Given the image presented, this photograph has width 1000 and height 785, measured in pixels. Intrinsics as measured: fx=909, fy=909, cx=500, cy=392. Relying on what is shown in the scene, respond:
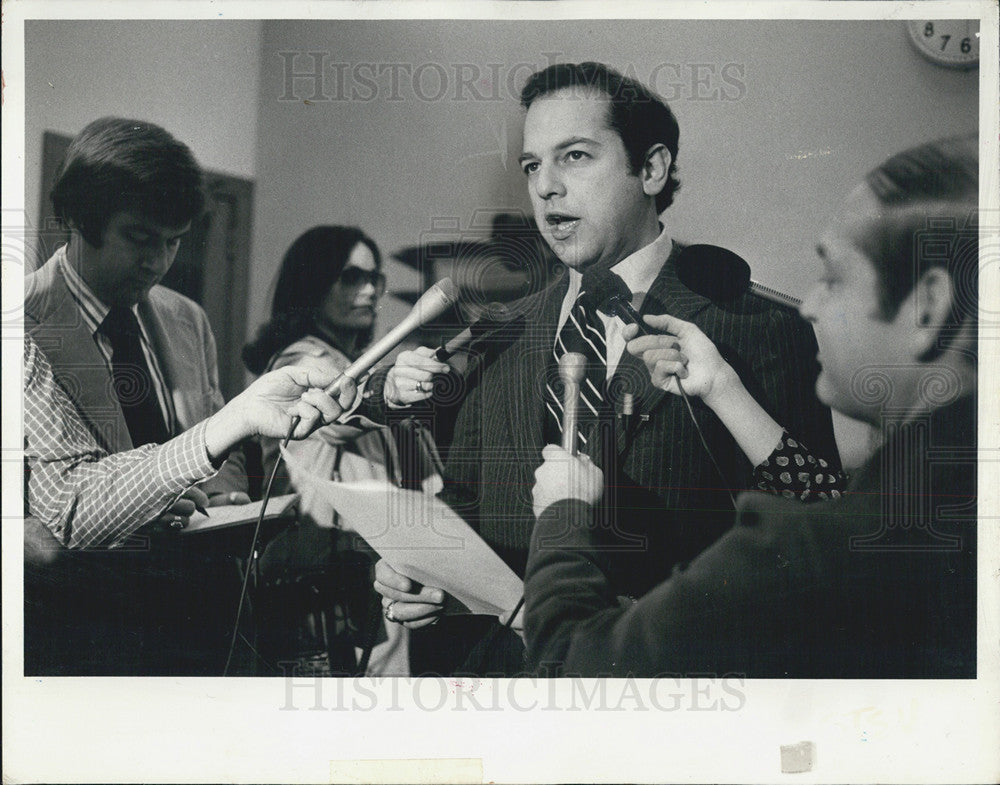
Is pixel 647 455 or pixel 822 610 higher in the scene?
pixel 647 455

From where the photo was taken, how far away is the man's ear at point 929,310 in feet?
11.2

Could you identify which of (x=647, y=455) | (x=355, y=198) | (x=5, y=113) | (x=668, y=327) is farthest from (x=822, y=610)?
(x=5, y=113)

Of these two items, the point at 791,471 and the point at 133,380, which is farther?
the point at 133,380

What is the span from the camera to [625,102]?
3.39 metres

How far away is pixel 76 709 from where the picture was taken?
347 cm

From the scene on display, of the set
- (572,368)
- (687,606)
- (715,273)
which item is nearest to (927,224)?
(715,273)

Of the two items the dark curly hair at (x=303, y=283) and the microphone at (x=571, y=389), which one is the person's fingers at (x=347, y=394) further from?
the microphone at (x=571, y=389)

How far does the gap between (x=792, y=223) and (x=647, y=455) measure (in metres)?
1.02

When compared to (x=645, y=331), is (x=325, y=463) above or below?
below

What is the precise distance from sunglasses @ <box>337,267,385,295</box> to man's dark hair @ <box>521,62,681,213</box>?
844 mm

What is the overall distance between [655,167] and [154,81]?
192 cm

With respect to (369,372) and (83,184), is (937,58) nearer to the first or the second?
(369,372)

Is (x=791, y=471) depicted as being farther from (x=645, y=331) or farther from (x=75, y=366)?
(x=75, y=366)

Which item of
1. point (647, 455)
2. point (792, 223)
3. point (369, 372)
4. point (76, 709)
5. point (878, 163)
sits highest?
point (878, 163)
